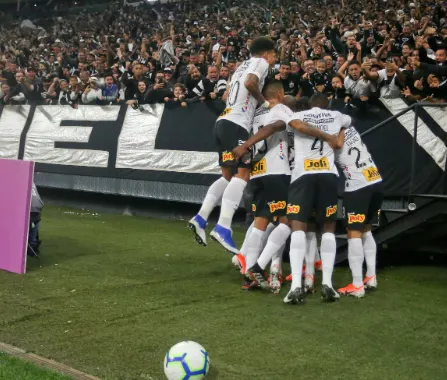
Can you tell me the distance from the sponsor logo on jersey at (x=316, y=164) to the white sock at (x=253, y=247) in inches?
38.3

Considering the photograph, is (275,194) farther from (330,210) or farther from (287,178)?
(330,210)

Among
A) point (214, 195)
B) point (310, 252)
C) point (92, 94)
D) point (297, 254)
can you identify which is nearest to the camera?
point (297, 254)

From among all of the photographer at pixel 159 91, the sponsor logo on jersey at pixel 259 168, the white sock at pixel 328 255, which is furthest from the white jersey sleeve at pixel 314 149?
the photographer at pixel 159 91

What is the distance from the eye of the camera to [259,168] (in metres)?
7.12

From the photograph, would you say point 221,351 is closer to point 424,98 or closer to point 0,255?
point 0,255

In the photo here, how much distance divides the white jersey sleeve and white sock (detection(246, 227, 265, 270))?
81 cm

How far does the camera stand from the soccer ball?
4.05 m

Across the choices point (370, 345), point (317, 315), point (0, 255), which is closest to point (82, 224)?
point (0, 255)

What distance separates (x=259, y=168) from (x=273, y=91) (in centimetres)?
84

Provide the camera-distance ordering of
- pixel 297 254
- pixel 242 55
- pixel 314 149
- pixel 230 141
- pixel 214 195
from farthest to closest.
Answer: pixel 242 55
pixel 214 195
pixel 230 141
pixel 314 149
pixel 297 254

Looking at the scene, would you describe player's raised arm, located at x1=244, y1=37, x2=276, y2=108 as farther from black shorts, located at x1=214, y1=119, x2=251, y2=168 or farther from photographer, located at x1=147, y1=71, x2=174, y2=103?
photographer, located at x1=147, y1=71, x2=174, y2=103

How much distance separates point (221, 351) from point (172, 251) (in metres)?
4.90

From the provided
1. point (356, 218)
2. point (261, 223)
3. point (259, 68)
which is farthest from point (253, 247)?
point (259, 68)

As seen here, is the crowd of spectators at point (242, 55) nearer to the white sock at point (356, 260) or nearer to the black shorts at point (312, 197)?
the white sock at point (356, 260)
